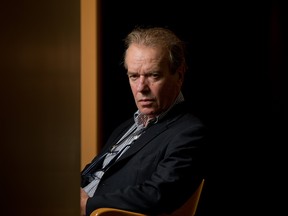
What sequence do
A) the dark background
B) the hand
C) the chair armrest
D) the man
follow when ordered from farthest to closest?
the dark background, the hand, the man, the chair armrest

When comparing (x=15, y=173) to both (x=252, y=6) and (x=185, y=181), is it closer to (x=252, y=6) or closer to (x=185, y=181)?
(x=185, y=181)

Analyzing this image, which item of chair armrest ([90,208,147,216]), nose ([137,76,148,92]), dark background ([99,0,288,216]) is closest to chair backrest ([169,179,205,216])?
chair armrest ([90,208,147,216])

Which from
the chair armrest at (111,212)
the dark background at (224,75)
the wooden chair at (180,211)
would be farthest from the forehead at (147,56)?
the dark background at (224,75)

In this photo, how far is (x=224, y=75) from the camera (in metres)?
2.71

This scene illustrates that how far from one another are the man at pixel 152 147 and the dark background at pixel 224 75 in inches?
27.8

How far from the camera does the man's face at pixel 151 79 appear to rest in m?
1.83

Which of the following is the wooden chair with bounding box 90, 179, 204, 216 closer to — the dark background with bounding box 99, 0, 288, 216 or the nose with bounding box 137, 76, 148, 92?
the nose with bounding box 137, 76, 148, 92

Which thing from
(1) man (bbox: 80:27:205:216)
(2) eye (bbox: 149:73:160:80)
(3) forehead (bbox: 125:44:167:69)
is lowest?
(1) man (bbox: 80:27:205:216)

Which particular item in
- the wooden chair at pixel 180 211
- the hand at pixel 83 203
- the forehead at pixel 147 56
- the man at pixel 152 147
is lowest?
the hand at pixel 83 203

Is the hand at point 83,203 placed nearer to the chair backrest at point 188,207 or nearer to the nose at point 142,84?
the chair backrest at point 188,207

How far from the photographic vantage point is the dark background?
2.69 metres

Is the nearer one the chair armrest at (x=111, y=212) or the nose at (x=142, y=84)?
the chair armrest at (x=111, y=212)

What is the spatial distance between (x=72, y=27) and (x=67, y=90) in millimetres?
76

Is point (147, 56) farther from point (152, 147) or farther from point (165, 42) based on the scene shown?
point (152, 147)
